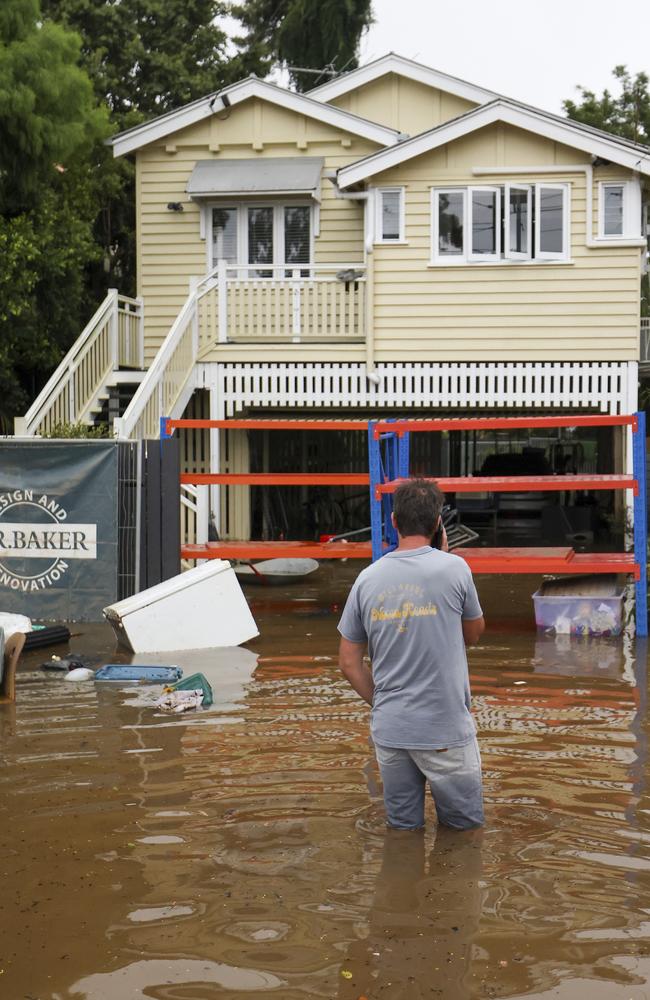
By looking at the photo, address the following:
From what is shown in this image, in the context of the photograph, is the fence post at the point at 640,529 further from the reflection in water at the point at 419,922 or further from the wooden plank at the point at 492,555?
→ the reflection in water at the point at 419,922

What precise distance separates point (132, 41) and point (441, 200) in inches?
406

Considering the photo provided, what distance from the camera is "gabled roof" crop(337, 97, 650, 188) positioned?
59.9 ft

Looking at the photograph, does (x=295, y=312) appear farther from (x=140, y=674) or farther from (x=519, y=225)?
(x=140, y=674)

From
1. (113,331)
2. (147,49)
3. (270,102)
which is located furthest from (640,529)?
(147,49)

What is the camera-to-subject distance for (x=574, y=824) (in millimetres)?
6398

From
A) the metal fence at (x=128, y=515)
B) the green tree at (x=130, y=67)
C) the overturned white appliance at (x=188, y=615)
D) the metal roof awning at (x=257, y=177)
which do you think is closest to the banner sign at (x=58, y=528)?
the metal fence at (x=128, y=515)

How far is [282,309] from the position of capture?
19125 millimetres

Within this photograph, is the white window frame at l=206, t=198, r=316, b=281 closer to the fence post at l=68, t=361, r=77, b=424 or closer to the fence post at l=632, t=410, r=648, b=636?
the fence post at l=68, t=361, r=77, b=424

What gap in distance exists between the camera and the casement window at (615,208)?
18.6 m

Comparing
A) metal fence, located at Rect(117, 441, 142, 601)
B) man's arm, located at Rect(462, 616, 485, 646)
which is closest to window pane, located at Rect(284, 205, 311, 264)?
metal fence, located at Rect(117, 441, 142, 601)

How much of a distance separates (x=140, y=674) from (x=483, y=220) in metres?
11.1

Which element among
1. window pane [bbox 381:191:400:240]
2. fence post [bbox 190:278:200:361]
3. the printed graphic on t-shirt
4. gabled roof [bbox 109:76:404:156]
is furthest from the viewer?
gabled roof [bbox 109:76:404:156]

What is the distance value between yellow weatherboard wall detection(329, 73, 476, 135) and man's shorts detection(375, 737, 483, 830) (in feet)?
60.7

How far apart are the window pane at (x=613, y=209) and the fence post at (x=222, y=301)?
589cm
